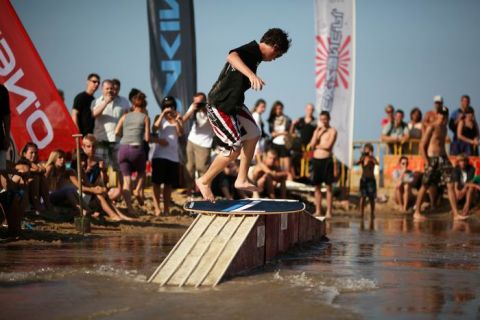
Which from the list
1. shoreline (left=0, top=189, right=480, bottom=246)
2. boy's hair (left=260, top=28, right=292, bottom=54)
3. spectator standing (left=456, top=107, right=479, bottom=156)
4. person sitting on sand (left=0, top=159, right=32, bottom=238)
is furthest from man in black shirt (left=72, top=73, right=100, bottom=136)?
spectator standing (left=456, top=107, right=479, bottom=156)

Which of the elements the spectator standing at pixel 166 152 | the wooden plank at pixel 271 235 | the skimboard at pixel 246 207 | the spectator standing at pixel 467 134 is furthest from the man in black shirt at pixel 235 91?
the spectator standing at pixel 467 134

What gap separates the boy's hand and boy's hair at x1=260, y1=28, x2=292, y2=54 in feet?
1.88

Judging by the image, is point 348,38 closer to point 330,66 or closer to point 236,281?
point 330,66

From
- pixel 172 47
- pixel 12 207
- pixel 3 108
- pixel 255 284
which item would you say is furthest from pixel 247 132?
pixel 172 47

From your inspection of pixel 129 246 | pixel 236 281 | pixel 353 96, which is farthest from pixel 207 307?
pixel 353 96

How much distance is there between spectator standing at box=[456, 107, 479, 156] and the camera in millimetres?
19670

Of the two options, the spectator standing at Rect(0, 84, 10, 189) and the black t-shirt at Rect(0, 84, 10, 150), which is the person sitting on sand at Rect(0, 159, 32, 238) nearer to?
the spectator standing at Rect(0, 84, 10, 189)

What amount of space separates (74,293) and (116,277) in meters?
0.80

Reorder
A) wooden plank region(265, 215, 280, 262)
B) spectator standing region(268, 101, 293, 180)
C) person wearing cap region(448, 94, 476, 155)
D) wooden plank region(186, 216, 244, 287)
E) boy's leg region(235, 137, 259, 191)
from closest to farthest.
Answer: wooden plank region(186, 216, 244, 287) < wooden plank region(265, 215, 280, 262) < boy's leg region(235, 137, 259, 191) < spectator standing region(268, 101, 293, 180) < person wearing cap region(448, 94, 476, 155)

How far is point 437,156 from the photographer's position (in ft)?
56.8

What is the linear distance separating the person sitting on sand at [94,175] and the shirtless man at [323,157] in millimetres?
5516

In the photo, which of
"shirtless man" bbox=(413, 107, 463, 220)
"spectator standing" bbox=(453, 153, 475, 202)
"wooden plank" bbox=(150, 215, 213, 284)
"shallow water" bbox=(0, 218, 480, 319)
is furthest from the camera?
"spectator standing" bbox=(453, 153, 475, 202)

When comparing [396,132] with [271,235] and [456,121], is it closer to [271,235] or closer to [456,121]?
[456,121]

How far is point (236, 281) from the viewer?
6852mm
